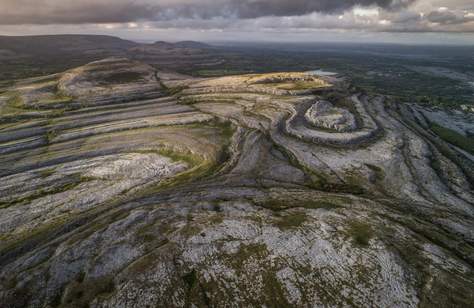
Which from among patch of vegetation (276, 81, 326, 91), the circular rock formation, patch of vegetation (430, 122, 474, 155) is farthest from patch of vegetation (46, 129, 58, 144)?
patch of vegetation (430, 122, 474, 155)

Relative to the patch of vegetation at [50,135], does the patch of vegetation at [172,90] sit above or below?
above

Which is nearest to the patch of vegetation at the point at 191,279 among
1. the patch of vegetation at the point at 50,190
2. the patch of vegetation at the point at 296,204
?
the patch of vegetation at the point at 296,204

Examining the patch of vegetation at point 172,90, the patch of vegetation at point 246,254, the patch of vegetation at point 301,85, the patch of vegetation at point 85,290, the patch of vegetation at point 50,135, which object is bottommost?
the patch of vegetation at point 50,135

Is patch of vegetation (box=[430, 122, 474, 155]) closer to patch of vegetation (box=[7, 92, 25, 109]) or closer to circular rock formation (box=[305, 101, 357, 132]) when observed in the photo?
circular rock formation (box=[305, 101, 357, 132])

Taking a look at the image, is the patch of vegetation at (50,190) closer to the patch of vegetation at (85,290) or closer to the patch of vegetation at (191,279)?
the patch of vegetation at (85,290)

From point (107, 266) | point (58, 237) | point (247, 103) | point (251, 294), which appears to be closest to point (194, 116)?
point (247, 103)

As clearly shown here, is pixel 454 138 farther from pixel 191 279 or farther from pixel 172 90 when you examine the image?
pixel 172 90

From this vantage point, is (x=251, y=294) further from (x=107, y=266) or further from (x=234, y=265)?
(x=107, y=266)

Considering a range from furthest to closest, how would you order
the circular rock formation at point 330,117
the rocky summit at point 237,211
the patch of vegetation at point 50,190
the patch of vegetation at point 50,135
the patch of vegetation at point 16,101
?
1. the patch of vegetation at point 16,101
2. the patch of vegetation at point 50,135
3. the circular rock formation at point 330,117
4. the patch of vegetation at point 50,190
5. the rocky summit at point 237,211
